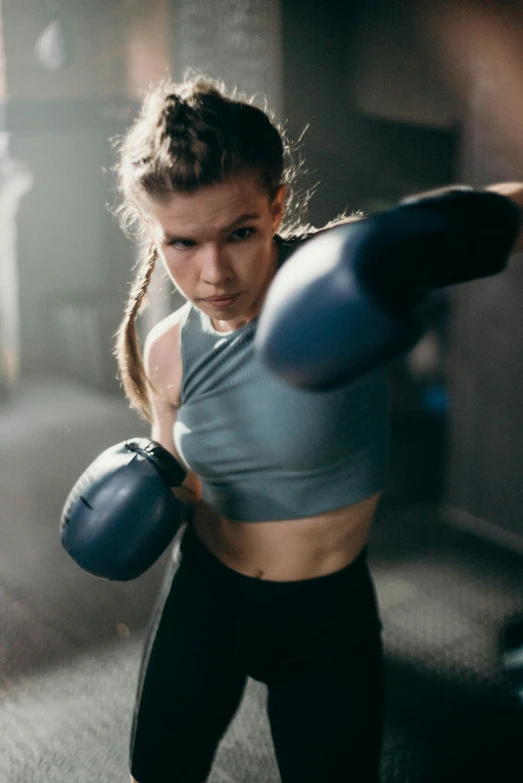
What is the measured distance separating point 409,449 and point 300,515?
230cm

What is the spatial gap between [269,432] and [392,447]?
2313mm

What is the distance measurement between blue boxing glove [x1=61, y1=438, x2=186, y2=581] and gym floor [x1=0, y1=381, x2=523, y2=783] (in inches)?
29.1

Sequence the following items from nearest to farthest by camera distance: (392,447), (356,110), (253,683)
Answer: (253,683)
(356,110)
(392,447)

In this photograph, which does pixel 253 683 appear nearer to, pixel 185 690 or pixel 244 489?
pixel 185 690

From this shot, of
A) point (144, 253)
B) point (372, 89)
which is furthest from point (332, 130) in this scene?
point (144, 253)

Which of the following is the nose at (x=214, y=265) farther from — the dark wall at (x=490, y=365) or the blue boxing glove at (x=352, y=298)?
the dark wall at (x=490, y=365)

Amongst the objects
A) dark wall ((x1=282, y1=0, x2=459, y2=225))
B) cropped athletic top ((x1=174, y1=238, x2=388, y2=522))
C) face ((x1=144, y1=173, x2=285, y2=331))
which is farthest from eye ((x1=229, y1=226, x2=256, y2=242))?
dark wall ((x1=282, y1=0, x2=459, y2=225))

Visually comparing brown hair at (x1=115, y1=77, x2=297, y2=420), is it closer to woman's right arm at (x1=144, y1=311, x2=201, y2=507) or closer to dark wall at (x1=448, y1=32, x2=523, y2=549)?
woman's right arm at (x1=144, y1=311, x2=201, y2=507)

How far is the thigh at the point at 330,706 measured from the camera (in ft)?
3.25

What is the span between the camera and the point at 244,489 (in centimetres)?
106

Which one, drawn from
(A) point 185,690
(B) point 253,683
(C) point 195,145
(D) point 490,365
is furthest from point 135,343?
(D) point 490,365

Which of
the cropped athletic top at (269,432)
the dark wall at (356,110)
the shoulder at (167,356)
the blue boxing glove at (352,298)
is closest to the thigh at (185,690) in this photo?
the cropped athletic top at (269,432)

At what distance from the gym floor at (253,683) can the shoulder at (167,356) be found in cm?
96

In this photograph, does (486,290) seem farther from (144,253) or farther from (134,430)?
(134,430)
